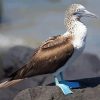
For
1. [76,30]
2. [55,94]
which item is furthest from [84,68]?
[55,94]

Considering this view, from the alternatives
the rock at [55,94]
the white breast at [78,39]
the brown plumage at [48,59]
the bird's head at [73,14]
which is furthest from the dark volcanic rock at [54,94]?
the bird's head at [73,14]

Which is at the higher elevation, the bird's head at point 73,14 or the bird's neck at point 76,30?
the bird's head at point 73,14

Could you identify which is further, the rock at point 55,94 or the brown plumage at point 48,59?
the brown plumage at point 48,59

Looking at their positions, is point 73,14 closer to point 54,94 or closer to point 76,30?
point 76,30

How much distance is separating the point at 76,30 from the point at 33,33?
40.5 feet

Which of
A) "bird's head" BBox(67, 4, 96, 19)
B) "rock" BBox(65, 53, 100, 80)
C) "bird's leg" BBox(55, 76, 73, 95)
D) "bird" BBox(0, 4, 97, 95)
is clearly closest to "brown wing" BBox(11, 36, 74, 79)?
"bird" BBox(0, 4, 97, 95)

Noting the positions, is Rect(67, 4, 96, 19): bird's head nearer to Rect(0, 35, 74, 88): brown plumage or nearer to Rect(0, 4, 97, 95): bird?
Rect(0, 4, 97, 95): bird

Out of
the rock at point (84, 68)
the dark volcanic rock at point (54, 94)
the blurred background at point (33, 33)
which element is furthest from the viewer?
the blurred background at point (33, 33)

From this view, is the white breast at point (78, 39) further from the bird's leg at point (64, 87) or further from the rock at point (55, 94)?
the rock at point (55, 94)

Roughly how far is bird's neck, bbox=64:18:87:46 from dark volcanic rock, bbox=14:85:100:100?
760 mm

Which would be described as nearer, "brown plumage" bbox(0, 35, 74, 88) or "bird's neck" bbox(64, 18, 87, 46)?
"bird's neck" bbox(64, 18, 87, 46)

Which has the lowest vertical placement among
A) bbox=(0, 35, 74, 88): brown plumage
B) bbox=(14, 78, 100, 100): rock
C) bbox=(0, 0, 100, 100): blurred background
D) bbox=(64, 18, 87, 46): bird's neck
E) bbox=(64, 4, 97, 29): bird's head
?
bbox=(0, 0, 100, 100): blurred background

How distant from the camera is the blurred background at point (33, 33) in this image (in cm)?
1562

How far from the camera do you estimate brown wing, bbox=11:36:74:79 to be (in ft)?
33.5
